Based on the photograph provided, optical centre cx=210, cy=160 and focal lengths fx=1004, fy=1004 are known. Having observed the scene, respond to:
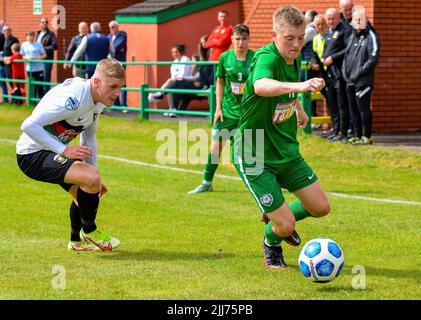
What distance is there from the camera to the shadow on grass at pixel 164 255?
28.2 feet

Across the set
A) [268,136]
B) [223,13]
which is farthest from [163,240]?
[223,13]

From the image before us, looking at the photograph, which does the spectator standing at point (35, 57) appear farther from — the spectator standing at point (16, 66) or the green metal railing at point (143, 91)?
the spectator standing at point (16, 66)

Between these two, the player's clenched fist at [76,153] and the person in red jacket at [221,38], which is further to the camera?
the person in red jacket at [221,38]

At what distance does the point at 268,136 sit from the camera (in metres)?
7.90

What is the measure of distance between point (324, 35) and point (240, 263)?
866cm

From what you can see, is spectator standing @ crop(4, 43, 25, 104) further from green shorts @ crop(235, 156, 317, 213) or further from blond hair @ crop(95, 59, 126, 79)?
green shorts @ crop(235, 156, 317, 213)

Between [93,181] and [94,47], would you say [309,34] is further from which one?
[93,181]

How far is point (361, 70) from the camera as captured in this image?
15.2 metres

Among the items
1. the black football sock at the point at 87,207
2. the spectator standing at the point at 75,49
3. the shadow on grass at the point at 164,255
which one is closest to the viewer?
the shadow on grass at the point at 164,255

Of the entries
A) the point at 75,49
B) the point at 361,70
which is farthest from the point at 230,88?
the point at 75,49

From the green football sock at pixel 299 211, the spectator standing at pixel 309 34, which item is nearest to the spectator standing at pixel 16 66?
the spectator standing at pixel 309 34

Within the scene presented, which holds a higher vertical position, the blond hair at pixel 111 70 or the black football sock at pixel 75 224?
the blond hair at pixel 111 70

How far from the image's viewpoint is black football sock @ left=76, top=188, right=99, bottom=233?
28.6 feet

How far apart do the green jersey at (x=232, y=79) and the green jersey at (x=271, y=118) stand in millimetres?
4224
